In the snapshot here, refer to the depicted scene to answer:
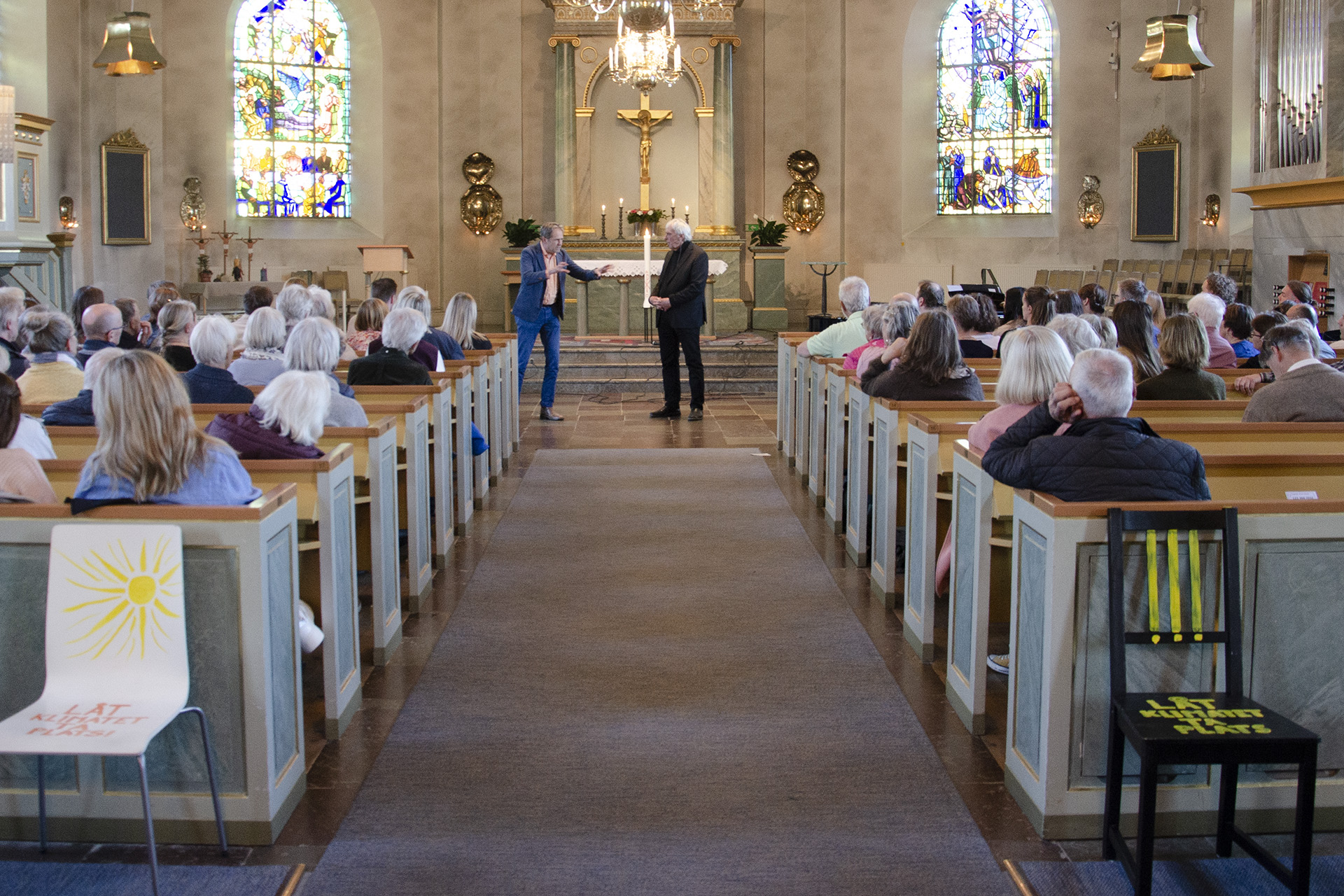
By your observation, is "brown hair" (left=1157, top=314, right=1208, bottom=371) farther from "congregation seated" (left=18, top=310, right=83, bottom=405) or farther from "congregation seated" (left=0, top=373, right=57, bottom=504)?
"congregation seated" (left=18, top=310, right=83, bottom=405)

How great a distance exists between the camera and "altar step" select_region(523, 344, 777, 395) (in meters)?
12.3

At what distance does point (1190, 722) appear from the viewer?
108 inches

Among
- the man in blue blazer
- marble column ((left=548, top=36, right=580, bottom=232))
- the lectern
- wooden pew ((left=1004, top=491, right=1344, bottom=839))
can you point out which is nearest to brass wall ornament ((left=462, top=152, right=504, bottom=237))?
marble column ((left=548, top=36, right=580, bottom=232))

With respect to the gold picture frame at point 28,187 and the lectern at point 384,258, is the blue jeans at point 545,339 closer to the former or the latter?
the lectern at point 384,258

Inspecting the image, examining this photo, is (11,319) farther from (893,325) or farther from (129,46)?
(893,325)

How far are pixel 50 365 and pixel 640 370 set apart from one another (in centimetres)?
745

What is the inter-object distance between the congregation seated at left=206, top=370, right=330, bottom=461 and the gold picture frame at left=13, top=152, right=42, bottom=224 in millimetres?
9780

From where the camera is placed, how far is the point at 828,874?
2.86 metres

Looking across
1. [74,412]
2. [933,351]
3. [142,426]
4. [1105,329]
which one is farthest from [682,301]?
[142,426]

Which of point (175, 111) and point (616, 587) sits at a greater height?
point (175, 111)

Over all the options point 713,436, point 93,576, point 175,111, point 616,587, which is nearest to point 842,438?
point 616,587

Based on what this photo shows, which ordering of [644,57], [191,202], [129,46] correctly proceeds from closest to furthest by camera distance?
[129,46]
[644,57]
[191,202]

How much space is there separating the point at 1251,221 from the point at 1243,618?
37.4ft

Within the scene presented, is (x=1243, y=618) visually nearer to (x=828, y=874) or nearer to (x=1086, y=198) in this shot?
(x=828, y=874)
